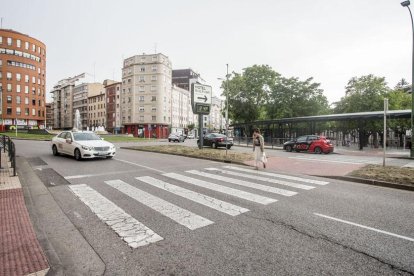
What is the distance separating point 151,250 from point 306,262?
2.02 metres

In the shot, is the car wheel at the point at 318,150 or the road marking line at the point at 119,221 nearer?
the road marking line at the point at 119,221

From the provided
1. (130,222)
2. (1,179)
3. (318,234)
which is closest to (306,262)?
(318,234)

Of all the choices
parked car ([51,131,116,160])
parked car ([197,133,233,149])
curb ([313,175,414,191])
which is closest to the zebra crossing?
curb ([313,175,414,191])

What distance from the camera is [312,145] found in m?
20.6

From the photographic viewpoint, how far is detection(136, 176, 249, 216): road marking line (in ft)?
16.1

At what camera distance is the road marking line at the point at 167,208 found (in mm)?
4250

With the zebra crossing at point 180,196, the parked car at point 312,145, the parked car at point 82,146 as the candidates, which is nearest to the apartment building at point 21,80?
the parked car at point 82,146

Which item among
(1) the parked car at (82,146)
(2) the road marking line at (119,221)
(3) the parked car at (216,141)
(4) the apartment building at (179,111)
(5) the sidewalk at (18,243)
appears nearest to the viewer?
(5) the sidewalk at (18,243)

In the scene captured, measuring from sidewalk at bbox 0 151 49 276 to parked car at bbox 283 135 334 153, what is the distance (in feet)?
65.9

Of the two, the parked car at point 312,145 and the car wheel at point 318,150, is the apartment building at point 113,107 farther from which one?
the car wheel at point 318,150

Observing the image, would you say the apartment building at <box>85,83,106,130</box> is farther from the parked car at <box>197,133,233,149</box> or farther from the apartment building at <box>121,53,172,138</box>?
the parked car at <box>197,133,233,149</box>

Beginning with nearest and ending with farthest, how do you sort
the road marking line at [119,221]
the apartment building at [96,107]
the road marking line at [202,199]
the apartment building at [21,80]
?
the road marking line at [119,221] → the road marking line at [202,199] → the apartment building at [21,80] → the apartment building at [96,107]

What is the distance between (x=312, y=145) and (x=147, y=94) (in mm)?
55631

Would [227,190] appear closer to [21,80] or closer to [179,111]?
[179,111]
